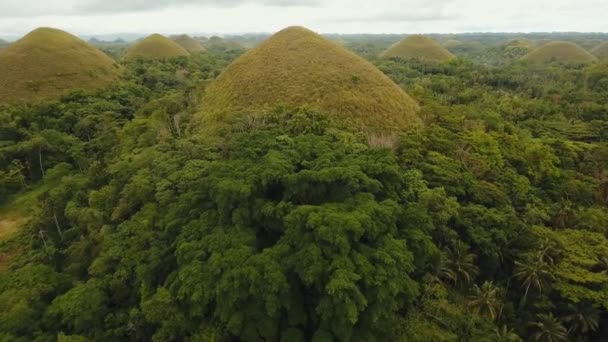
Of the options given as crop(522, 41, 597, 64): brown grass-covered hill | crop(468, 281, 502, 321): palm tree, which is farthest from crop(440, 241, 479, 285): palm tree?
crop(522, 41, 597, 64): brown grass-covered hill

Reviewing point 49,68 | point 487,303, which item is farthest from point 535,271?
point 49,68

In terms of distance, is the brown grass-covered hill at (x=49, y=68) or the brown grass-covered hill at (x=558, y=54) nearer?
the brown grass-covered hill at (x=49, y=68)

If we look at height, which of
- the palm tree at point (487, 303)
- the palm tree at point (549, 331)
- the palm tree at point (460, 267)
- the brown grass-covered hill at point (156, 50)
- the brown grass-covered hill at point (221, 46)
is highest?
the brown grass-covered hill at point (156, 50)

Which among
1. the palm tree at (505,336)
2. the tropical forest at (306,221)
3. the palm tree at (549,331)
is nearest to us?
the tropical forest at (306,221)

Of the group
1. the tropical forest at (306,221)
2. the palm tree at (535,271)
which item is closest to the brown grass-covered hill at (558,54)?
the tropical forest at (306,221)

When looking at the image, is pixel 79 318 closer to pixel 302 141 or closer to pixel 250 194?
pixel 250 194

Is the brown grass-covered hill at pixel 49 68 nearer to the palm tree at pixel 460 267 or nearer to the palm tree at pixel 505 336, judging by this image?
the palm tree at pixel 460 267

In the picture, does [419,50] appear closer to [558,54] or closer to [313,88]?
[558,54]
